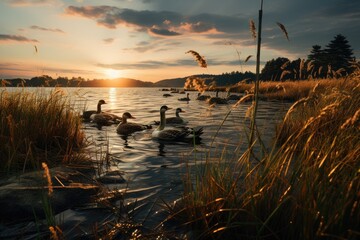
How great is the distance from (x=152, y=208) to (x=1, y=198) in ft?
6.90

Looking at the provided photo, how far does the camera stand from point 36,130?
6676 mm

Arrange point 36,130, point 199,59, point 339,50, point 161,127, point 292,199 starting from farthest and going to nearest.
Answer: point 339,50
point 161,127
point 36,130
point 199,59
point 292,199

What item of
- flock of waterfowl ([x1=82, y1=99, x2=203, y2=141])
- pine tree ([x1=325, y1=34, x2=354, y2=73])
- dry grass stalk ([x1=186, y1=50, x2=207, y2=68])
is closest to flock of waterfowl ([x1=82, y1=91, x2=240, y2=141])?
flock of waterfowl ([x1=82, y1=99, x2=203, y2=141])

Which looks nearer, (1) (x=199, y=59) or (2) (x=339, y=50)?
(1) (x=199, y=59)

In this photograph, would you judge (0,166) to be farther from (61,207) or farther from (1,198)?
(61,207)

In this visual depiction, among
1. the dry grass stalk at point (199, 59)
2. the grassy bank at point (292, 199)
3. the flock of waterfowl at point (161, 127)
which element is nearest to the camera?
the grassy bank at point (292, 199)

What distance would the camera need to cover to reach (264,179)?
3.22 metres

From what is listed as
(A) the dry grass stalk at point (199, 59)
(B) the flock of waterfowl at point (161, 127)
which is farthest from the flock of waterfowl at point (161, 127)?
(A) the dry grass stalk at point (199, 59)

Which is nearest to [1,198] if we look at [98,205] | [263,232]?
[98,205]

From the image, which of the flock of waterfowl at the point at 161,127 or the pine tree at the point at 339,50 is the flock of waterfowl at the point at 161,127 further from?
the pine tree at the point at 339,50

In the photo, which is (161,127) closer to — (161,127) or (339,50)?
(161,127)

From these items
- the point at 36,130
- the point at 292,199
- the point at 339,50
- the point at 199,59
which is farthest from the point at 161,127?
the point at 339,50

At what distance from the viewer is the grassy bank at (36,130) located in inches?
223

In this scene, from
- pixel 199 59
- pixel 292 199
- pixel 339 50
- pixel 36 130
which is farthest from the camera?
pixel 339 50
